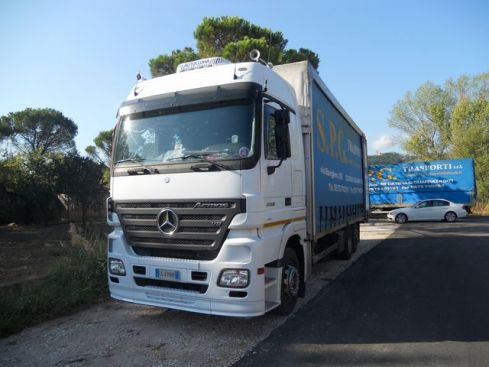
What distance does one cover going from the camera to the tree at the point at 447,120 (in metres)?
34.0

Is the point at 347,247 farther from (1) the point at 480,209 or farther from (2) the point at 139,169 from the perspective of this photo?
(1) the point at 480,209

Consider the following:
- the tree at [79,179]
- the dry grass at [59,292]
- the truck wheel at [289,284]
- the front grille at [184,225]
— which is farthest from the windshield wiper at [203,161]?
the tree at [79,179]

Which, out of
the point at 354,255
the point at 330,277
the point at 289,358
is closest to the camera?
the point at 289,358

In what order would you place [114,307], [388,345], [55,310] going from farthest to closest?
1. [114,307]
2. [55,310]
3. [388,345]

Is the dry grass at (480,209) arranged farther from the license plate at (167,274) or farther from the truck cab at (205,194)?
the license plate at (167,274)

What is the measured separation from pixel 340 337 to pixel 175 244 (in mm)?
2256

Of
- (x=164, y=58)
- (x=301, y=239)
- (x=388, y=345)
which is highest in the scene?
(x=164, y=58)

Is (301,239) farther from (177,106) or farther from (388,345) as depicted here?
(177,106)

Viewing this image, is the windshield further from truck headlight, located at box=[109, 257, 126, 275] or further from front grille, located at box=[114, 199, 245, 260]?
truck headlight, located at box=[109, 257, 126, 275]

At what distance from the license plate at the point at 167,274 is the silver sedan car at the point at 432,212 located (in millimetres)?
20647

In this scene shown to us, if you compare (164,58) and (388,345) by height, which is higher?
(164,58)

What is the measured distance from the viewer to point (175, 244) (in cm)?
446

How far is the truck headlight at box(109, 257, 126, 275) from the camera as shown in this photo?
4832 millimetres

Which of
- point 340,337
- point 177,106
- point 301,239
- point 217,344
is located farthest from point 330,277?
point 177,106
